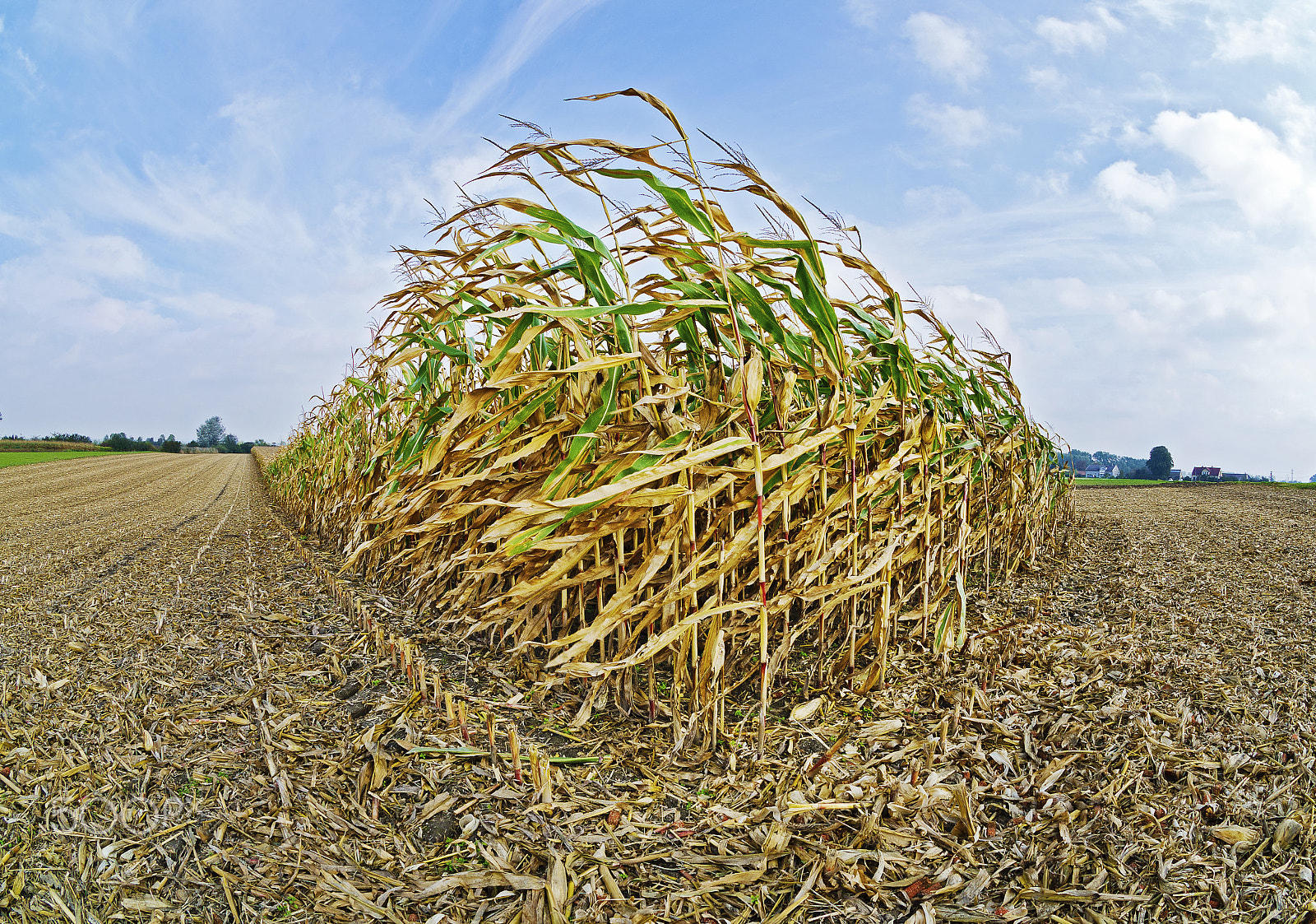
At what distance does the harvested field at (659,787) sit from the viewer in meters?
1.28

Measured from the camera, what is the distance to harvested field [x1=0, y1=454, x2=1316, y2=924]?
1279 mm

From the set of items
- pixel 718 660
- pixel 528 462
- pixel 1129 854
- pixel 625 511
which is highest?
pixel 528 462

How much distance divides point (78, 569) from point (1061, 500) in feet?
20.4

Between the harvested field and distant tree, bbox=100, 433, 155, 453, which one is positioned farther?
distant tree, bbox=100, 433, 155, 453

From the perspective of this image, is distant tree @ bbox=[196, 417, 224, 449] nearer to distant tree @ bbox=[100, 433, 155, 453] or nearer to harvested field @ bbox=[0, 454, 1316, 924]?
distant tree @ bbox=[100, 433, 155, 453]

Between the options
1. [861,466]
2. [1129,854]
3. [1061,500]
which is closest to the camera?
[1129,854]

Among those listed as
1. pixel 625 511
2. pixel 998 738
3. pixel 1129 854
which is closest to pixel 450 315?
pixel 625 511

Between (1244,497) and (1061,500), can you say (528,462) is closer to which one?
(1061,500)

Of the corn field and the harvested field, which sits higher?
the corn field

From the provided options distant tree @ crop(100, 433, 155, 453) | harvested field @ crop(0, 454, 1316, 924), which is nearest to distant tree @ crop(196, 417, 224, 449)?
distant tree @ crop(100, 433, 155, 453)

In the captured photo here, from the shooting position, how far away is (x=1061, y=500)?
4.00 m

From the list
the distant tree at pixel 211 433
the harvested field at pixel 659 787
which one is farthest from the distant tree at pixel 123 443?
the harvested field at pixel 659 787

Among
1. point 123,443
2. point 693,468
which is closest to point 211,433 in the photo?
point 123,443

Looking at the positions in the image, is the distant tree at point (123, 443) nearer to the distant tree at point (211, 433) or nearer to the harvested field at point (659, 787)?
the distant tree at point (211, 433)
